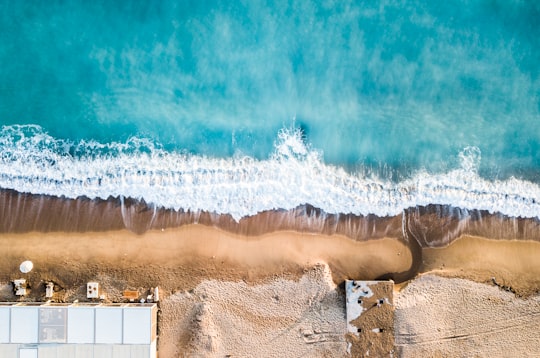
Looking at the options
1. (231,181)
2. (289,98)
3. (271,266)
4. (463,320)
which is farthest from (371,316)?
(289,98)

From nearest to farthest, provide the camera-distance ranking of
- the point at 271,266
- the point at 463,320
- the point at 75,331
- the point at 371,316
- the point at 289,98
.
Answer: the point at 75,331 → the point at 371,316 → the point at 463,320 → the point at 271,266 → the point at 289,98

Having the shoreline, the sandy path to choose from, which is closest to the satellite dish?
the shoreline

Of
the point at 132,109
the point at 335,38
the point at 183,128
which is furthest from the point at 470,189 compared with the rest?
the point at 132,109

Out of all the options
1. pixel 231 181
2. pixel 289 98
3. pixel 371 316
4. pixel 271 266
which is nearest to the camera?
pixel 371 316

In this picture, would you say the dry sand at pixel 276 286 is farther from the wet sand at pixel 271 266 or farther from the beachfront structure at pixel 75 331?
the beachfront structure at pixel 75 331

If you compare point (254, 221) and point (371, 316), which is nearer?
point (371, 316)

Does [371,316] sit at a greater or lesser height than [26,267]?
lesser

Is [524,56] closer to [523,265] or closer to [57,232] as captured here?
[523,265]

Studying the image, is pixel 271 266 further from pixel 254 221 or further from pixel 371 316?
pixel 371 316
